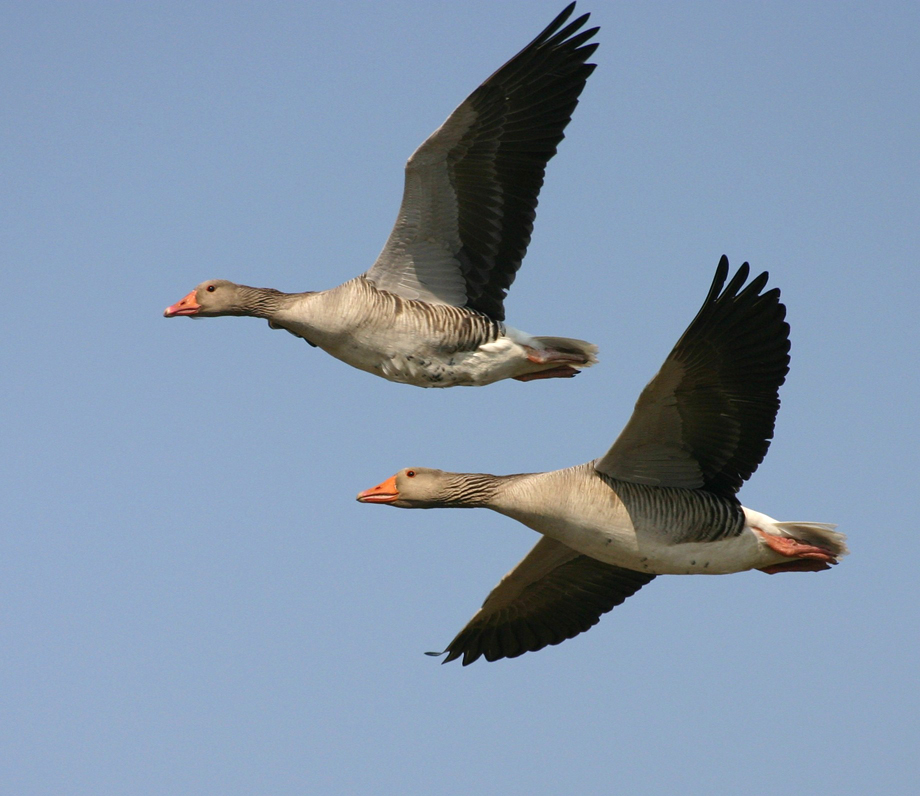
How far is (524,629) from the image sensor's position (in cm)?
1150

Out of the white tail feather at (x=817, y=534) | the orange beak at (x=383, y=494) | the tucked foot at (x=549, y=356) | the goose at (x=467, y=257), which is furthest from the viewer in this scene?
the tucked foot at (x=549, y=356)

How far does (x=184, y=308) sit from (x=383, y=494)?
2.66m

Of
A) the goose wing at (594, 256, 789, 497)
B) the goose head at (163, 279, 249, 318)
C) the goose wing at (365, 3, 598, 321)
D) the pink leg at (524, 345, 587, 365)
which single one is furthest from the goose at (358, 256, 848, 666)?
the goose head at (163, 279, 249, 318)

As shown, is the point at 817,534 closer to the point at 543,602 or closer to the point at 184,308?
the point at 543,602

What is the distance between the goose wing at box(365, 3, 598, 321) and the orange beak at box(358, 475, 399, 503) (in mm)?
1734

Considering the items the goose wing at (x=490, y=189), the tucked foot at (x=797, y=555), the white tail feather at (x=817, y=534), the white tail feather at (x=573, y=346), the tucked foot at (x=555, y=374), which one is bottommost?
the tucked foot at (x=797, y=555)

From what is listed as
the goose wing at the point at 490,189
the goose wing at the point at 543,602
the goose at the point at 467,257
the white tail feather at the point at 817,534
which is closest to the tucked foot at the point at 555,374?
the goose at the point at 467,257

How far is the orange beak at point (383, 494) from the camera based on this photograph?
1021 cm

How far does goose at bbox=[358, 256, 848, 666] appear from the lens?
913 centimetres

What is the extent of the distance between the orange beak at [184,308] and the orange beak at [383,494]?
252 cm

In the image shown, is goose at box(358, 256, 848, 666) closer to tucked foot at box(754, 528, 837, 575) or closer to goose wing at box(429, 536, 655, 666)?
tucked foot at box(754, 528, 837, 575)

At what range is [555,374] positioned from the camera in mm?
11484

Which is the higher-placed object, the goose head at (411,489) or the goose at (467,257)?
the goose at (467,257)

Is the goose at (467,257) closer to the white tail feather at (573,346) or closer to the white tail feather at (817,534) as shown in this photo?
the white tail feather at (573,346)
